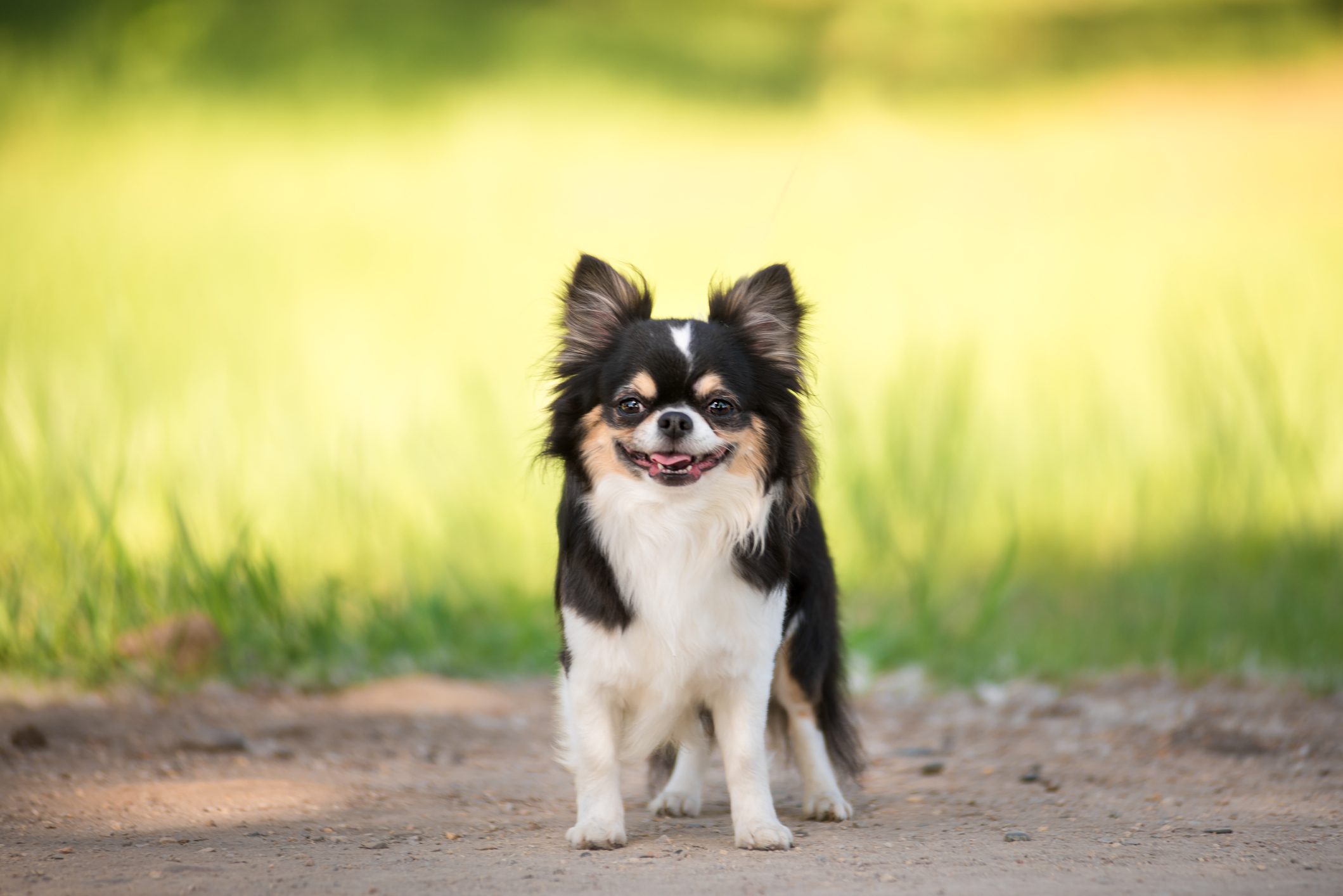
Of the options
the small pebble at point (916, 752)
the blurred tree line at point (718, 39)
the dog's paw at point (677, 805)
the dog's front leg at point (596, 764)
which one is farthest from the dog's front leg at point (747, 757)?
the blurred tree line at point (718, 39)

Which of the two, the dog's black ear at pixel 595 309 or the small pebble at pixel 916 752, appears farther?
the small pebble at pixel 916 752

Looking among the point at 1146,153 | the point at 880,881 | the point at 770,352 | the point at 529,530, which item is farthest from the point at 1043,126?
the point at 880,881

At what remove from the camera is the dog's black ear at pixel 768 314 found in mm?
3152

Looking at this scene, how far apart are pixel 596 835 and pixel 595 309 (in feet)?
4.19

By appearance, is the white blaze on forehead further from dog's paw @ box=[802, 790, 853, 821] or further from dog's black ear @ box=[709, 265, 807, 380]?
dog's paw @ box=[802, 790, 853, 821]

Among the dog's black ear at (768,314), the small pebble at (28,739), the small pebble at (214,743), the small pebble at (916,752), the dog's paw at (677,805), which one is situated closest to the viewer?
the dog's black ear at (768,314)

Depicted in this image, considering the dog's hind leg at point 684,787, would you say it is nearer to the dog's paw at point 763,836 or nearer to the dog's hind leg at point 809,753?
the dog's hind leg at point 809,753

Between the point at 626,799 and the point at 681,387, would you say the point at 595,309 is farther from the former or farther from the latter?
the point at 626,799

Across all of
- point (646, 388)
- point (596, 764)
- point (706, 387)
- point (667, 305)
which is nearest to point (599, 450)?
point (646, 388)

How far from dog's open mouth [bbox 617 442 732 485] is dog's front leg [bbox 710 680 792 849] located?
0.49 meters

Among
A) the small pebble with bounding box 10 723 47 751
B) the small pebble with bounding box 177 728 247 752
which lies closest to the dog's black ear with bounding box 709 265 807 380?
the small pebble with bounding box 177 728 247 752

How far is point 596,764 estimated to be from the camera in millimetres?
2904

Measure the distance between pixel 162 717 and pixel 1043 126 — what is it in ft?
27.5

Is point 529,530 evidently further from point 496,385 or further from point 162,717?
point 162,717
